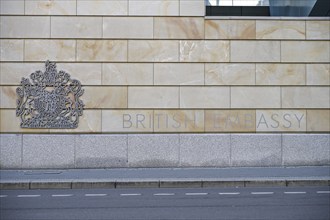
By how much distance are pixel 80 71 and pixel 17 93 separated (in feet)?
6.83

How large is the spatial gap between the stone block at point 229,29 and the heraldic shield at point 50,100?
14.8ft

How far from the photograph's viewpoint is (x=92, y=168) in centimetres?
1647

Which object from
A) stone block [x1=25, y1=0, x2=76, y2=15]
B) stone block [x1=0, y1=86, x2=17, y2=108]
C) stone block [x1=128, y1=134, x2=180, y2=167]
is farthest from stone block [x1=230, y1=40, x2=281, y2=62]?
stone block [x1=0, y1=86, x2=17, y2=108]

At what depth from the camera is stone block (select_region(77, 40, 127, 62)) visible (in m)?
16.6

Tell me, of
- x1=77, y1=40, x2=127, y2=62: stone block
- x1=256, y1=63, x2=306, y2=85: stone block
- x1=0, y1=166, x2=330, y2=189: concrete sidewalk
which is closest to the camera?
x1=0, y1=166, x2=330, y2=189: concrete sidewalk

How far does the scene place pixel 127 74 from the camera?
16.6 meters

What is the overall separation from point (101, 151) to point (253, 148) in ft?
15.7

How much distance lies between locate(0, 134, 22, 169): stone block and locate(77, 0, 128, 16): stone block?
14.6ft

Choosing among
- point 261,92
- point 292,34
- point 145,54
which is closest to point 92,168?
point 145,54

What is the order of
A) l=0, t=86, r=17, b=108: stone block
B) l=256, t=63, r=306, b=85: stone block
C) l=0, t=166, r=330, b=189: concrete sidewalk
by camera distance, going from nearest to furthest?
l=0, t=166, r=330, b=189: concrete sidewalk → l=0, t=86, r=17, b=108: stone block → l=256, t=63, r=306, b=85: stone block

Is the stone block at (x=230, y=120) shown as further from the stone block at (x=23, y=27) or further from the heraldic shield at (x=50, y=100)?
the stone block at (x=23, y=27)

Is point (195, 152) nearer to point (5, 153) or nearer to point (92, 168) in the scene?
point (92, 168)

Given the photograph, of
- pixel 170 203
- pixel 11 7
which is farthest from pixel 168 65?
pixel 170 203

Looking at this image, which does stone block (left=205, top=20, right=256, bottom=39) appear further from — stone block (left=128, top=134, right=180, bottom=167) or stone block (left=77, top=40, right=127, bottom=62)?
stone block (left=128, top=134, right=180, bottom=167)
